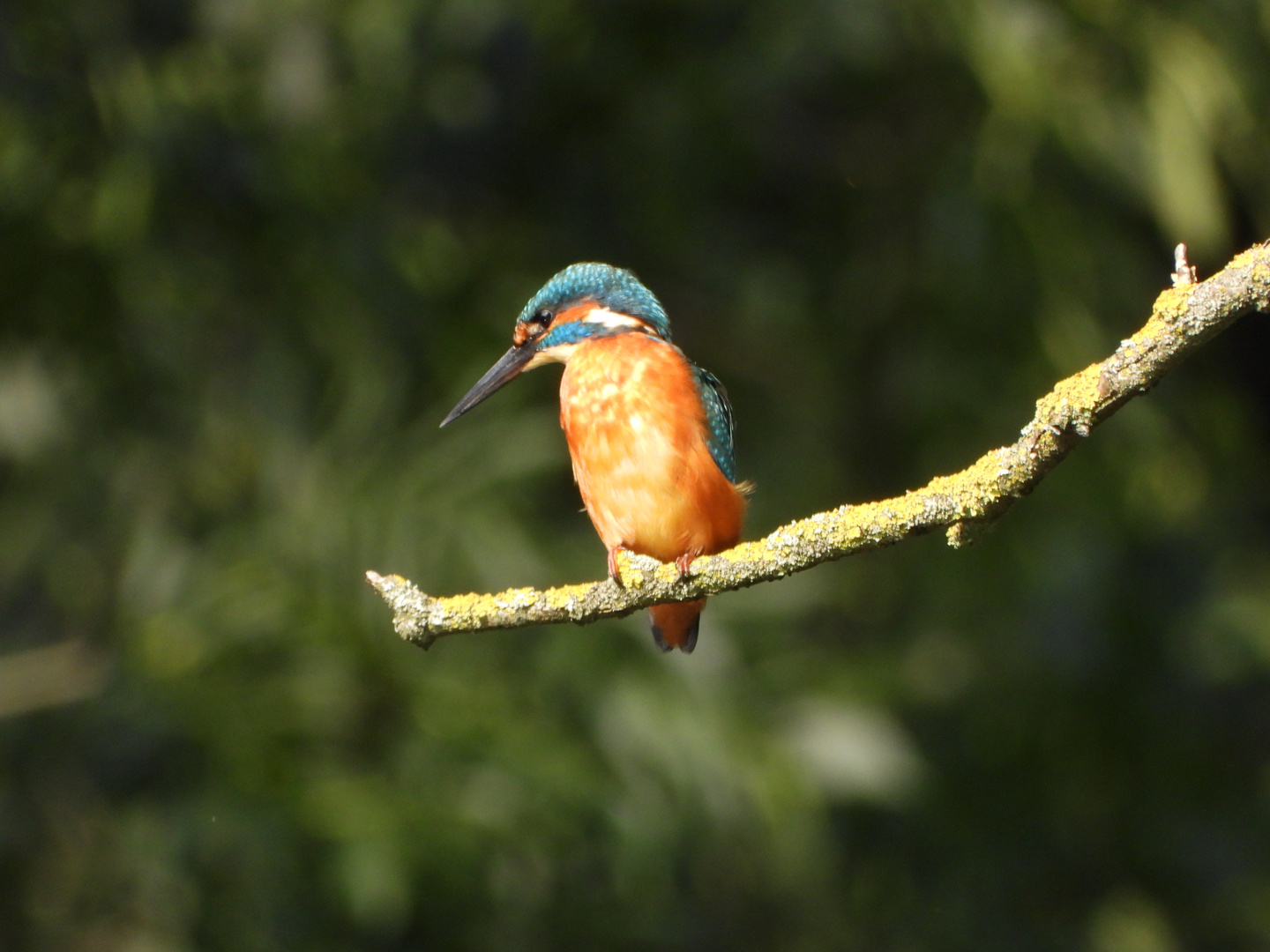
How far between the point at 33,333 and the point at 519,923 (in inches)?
81.6

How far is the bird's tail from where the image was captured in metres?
2.46

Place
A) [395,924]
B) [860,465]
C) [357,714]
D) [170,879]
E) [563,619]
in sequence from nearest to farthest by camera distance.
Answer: [563,619] < [395,924] < [170,879] < [357,714] < [860,465]

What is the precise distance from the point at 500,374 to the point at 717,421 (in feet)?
1.21

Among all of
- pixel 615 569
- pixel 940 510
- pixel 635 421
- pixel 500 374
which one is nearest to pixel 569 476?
pixel 500 374

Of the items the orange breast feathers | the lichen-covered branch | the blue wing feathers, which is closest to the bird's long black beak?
the orange breast feathers

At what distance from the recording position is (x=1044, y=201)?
4.41 m

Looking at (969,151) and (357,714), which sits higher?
(969,151)

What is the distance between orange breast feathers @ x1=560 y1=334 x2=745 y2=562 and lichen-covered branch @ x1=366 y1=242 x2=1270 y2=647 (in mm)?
509

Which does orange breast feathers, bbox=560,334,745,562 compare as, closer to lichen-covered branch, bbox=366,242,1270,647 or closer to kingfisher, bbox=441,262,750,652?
kingfisher, bbox=441,262,750,652

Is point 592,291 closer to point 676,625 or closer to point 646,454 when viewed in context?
point 646,454

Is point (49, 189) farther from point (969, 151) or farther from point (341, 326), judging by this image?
point (969, 151)

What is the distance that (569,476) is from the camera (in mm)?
4930

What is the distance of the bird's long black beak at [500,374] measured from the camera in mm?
2549

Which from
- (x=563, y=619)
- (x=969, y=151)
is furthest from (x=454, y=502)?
(x=563, y=619)
